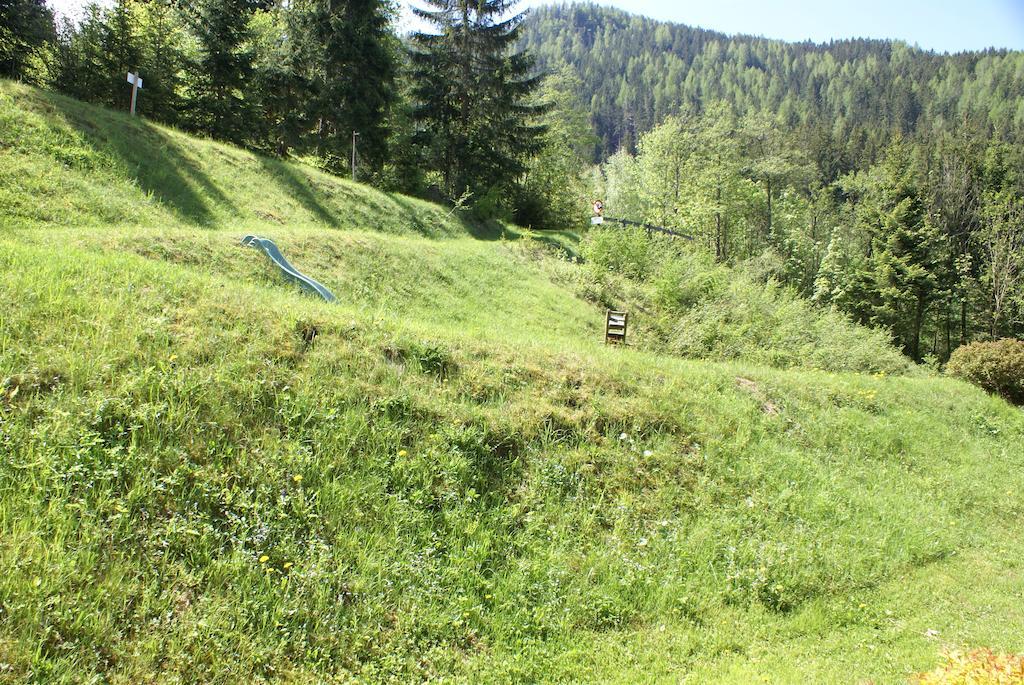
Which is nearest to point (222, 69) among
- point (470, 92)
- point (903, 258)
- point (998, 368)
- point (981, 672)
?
point (470, 92)

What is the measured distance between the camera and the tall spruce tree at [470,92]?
27000 mm

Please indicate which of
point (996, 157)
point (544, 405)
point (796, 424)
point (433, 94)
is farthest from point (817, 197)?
point (544, 405)

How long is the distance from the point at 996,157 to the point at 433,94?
4106 cm

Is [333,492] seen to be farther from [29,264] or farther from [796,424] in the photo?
[796,424]

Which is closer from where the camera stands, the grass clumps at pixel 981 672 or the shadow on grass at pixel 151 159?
the grass clumps at pixel 981 672

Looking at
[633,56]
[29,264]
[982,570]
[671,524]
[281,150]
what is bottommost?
[982,570]

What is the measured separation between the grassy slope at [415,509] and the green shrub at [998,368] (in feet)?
20.5

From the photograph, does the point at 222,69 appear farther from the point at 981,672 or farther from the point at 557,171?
the point at 981,672

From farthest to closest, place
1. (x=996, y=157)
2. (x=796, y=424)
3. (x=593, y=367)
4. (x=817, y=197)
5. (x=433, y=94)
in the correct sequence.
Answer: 1. (x=817, y=197)
2. (x=996, y=157)
3. (x=433, y=94)
4. (x=796, y=424)
5. (x=593, y=367)

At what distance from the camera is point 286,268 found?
31.9ft

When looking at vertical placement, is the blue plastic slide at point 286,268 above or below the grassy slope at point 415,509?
above

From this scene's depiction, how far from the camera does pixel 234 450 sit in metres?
4.58

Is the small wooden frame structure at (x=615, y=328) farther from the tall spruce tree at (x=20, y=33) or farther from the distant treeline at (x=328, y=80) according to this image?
the tall spruce tree at (x=20, y=33)

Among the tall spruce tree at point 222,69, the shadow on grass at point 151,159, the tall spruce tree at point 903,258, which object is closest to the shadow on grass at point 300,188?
the shadow on grass at point 151,159
